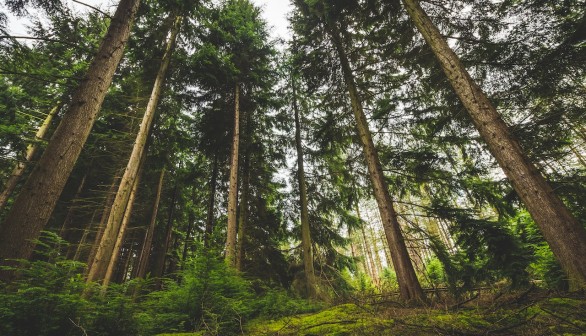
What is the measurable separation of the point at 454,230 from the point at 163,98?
12776 millimetres

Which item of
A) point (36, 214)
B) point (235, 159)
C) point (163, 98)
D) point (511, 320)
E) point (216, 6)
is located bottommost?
point (511, 320)

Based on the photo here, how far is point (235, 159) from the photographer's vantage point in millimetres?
9820

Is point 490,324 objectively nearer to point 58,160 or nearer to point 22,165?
point 58,160

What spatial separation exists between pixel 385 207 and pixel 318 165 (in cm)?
640

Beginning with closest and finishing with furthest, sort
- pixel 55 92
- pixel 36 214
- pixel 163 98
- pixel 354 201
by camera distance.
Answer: pixel 36 214 < pixel 354 201 < pixel 163 98 < pixel 55 92

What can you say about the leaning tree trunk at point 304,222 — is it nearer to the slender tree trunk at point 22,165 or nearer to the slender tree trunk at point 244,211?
the slender tree trunk at point 244,211

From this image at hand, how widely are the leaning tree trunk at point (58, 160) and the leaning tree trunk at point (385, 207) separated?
649 cm

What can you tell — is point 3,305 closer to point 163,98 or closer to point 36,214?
point 36,214

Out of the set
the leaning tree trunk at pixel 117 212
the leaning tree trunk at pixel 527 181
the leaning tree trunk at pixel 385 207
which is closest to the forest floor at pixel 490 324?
the leaning tree trunk at pixel 527 181

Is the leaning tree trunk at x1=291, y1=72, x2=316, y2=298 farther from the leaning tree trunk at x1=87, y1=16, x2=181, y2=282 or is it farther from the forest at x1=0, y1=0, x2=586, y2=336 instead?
the leaning tree trunk at x1=87, y1=16, x2=181, y2=282

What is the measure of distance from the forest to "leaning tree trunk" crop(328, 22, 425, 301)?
48 mm

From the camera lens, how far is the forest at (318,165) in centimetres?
300

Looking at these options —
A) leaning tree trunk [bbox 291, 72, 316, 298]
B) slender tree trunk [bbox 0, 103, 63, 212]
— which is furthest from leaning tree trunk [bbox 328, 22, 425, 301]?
slender tree trunk [bbox 0, 103, 63, 212]

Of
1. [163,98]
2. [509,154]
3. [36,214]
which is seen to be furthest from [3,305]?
[163,98]
